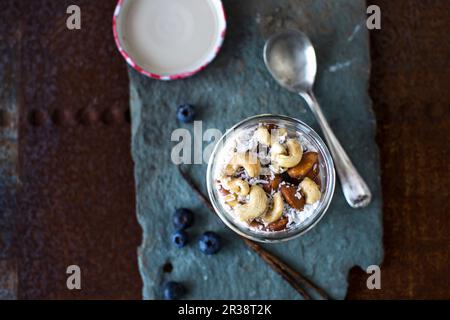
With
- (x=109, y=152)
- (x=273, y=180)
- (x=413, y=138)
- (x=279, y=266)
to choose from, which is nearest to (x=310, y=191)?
(x=273, y=180)

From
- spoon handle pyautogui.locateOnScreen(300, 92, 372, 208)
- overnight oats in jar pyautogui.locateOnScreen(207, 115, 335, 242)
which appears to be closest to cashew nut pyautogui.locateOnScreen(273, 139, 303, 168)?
overnight oats in jar pyautogui.locateOnScreen(207, 115, 335, 242)

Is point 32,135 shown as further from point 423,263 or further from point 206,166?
point 423,263

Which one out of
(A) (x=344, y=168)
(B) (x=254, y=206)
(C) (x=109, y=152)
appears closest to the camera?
(B) (x=254, y=206)

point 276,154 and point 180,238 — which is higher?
point 276,154

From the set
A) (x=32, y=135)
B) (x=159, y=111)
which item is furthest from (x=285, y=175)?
(x=32, y=135)

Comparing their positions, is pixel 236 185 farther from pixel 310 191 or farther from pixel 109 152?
pixel 109 152

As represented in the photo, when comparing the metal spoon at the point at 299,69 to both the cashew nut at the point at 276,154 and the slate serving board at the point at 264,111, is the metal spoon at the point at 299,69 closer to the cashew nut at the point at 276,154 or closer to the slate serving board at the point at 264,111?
the slate serving board at the point at 264,111

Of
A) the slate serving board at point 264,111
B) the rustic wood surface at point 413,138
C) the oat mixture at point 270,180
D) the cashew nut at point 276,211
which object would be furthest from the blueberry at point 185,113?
the rustic wood surface at point 413,138

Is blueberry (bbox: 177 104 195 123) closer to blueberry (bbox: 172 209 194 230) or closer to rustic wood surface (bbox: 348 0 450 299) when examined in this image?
blueberry (bbox: 172 209 194 230)
